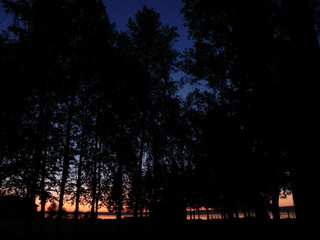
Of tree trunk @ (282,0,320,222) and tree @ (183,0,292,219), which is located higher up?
tree @ (183,0,292,219)

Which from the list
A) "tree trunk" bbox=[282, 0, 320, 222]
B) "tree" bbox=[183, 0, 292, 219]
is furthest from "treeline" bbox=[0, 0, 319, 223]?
"tree trunk" bbox=[282, 0, 320, 222]

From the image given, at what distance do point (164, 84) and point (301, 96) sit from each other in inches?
613

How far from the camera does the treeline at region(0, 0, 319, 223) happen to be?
11.9 meters

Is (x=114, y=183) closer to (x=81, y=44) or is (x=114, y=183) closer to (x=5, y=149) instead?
(x=5, y=149)

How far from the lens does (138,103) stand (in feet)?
57.7

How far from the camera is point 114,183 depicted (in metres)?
20.3

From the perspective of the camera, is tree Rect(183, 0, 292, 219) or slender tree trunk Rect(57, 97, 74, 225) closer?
tree Rect(183, 0, 292, 219)

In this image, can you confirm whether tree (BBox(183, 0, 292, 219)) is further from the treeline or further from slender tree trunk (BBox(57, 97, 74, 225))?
slender tree trunk (BBox(57, 97, 74, 225))

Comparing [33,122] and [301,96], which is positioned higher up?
[33,122]

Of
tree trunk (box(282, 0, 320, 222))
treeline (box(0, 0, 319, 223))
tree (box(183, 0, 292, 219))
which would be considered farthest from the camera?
treeline (box(0, 0, 319, 223))

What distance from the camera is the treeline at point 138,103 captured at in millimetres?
11922

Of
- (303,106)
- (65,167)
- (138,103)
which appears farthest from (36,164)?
(303,106)

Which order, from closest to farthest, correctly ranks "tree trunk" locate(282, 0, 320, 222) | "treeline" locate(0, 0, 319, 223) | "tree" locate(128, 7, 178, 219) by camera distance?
"tree trunk" locate(282, 0, 320, 222) → "treeline" locate(0, 0, 319, 223) → "tree" locate(128, 7, 178, 219)

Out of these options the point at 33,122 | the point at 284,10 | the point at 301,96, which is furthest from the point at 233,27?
the point at 33,122
